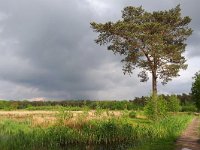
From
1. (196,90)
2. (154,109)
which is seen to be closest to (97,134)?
(196,90)

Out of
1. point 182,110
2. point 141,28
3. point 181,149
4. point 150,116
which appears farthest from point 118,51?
point 182,110

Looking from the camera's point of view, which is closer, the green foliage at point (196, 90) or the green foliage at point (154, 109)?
the green foliage at point (196, 90)

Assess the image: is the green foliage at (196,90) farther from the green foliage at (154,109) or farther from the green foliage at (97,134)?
the green foliage at (154,109)

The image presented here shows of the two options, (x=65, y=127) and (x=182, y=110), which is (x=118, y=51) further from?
(x=182, y=110)

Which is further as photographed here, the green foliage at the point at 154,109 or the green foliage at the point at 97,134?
the green foliage at the point at 154,109

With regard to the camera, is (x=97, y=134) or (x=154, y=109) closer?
(x=97, y=134)

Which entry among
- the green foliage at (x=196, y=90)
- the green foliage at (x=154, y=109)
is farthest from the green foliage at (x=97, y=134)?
the green foliage at (x=154, y=109)

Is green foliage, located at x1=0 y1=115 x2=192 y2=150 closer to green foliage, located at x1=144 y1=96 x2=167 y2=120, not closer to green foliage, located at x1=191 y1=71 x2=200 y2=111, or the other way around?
green foliage, located at x1=191 y1=71 x2=200 y2=111

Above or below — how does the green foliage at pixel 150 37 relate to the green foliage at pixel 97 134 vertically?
above

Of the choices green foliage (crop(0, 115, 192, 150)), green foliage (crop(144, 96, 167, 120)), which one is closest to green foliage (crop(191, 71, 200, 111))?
green foliage (crop(0, 115, 192, 150))

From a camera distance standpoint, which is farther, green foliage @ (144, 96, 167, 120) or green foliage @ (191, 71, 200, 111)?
green foliage @ (144, 96, 167, 120)

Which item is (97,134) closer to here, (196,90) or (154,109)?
(196,90)

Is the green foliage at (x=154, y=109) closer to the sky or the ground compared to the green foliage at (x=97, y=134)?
closer to the sky

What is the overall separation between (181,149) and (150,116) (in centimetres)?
2844
